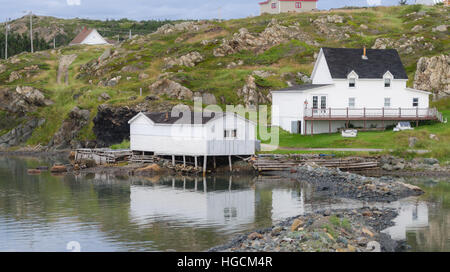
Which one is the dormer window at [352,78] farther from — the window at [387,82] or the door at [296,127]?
the door at [296,127]

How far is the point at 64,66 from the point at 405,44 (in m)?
64.7

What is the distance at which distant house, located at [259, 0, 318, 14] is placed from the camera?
14138 centimetres

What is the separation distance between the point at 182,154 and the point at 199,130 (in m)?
3.45

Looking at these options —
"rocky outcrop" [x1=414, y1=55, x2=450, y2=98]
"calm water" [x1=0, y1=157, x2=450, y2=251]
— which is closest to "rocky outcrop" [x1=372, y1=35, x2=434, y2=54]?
"rocky outcrop" [x1=414, y1=55, x2=450, y2=98]

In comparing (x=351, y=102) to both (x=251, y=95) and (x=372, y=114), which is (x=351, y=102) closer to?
(x=372, y=114)

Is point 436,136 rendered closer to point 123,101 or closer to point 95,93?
point 123,101

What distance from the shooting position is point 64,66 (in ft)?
403

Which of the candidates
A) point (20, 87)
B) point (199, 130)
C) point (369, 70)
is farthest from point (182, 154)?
point (20, 87)

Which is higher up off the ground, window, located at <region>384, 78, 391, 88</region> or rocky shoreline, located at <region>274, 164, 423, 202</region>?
window, located at <region>384, 78, 391, 88</region>

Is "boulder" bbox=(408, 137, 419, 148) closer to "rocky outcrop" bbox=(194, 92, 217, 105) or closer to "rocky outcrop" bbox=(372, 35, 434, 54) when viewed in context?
"rocky outcrop" bbox=(194, 92, 217, 105)

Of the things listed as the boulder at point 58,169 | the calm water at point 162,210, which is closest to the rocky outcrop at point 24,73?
the boulder at point 58,169

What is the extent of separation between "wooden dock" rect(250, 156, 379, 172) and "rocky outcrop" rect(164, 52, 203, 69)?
1878 inches

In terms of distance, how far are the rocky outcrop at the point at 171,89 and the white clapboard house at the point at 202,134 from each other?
2300 centimetres
